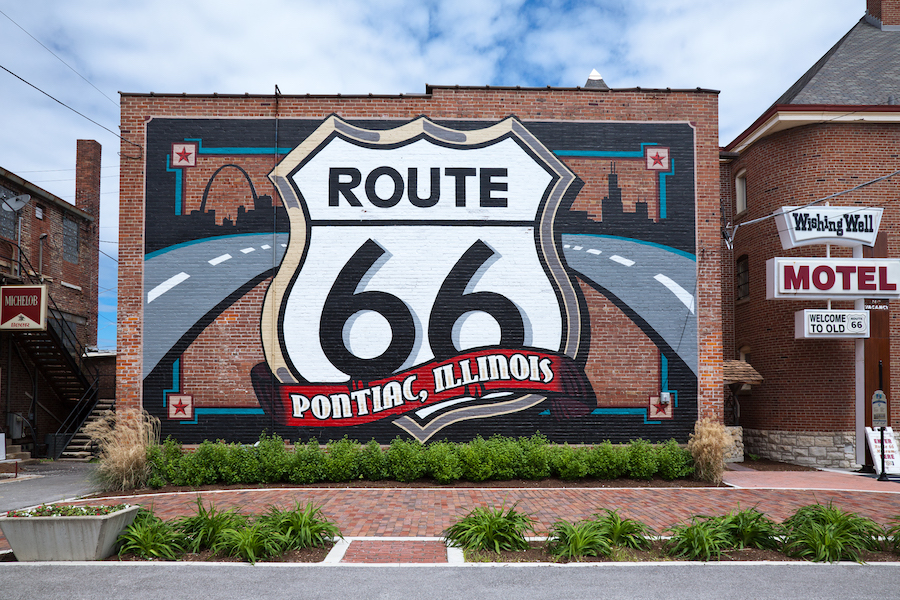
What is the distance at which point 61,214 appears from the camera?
19.0 m

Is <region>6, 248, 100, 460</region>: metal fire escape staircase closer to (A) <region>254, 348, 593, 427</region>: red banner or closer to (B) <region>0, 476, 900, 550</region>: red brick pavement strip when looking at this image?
(A) <region>254, 348, 593, 427</region>: red banner

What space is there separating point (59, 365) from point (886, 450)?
20.8m

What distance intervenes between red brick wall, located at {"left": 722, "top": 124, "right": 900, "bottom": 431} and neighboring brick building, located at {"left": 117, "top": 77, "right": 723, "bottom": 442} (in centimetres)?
346

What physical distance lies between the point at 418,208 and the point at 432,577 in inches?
313

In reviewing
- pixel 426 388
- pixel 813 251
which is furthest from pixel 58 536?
pixel 813 251

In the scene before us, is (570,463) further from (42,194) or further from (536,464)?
(42,194)

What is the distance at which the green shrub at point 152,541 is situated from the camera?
6363 mm

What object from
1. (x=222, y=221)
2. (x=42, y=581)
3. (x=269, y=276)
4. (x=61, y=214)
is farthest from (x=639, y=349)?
(x=61, y=214)

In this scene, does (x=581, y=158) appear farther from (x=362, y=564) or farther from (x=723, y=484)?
(x=362, y=564)

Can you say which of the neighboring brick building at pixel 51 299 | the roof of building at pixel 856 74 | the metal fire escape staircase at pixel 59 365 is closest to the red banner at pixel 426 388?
the metal fire escape staircase at pixel 59 365

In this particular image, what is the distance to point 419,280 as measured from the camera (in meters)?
12.1

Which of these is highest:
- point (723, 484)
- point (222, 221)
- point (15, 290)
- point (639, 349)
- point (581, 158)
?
point (581, 158)

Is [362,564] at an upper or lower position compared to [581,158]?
lower

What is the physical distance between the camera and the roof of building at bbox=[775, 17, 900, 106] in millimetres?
14797
